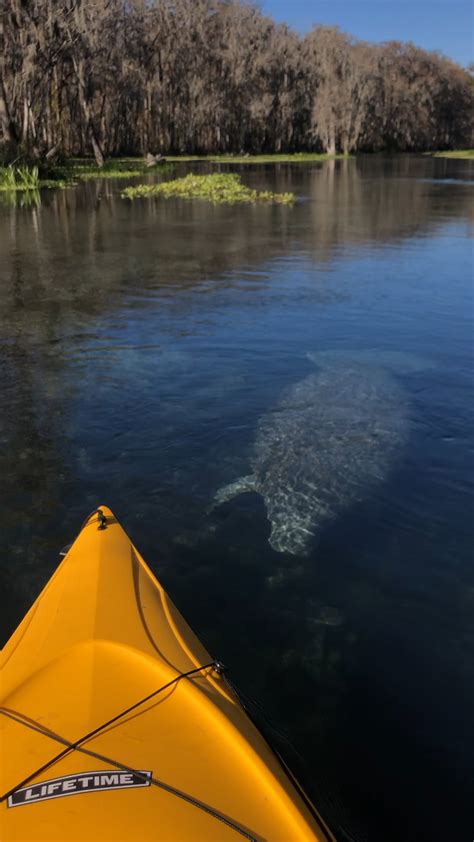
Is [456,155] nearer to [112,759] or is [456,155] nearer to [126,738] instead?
[126,738]

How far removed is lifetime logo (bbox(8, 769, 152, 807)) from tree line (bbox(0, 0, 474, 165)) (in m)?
36.2

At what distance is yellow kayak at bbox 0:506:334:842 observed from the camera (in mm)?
2268

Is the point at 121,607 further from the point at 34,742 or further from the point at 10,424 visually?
the point at 10,424

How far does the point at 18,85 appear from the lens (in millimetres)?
39406

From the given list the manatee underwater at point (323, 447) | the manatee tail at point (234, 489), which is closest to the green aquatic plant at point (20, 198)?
the manatee underwater at point (323, 447)

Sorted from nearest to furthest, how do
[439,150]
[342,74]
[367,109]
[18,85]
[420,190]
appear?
[420,190] → [18,85] → [342,74] → [367,109] → [439,150]

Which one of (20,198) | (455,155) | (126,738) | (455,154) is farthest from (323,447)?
(455,154)

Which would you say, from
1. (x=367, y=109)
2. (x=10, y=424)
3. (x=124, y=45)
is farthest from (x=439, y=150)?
(x=10, y=424)

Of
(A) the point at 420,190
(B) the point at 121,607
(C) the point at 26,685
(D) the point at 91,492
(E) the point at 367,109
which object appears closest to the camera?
(C) the point at 26,685

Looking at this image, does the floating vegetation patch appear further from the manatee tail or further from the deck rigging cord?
the deck rigging cord

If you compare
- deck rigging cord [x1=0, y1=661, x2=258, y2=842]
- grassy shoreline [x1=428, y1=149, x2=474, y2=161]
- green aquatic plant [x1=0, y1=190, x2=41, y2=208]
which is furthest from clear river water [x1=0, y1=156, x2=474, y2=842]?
grassy shoreline [x1=428, y1=149, x2=474, y2=161]

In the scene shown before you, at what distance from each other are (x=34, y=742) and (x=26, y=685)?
1.08 feet

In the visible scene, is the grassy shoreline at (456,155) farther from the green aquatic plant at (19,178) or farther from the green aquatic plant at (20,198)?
the green aquatic plant at (20,198)

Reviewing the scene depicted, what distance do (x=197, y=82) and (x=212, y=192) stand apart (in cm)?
4048
